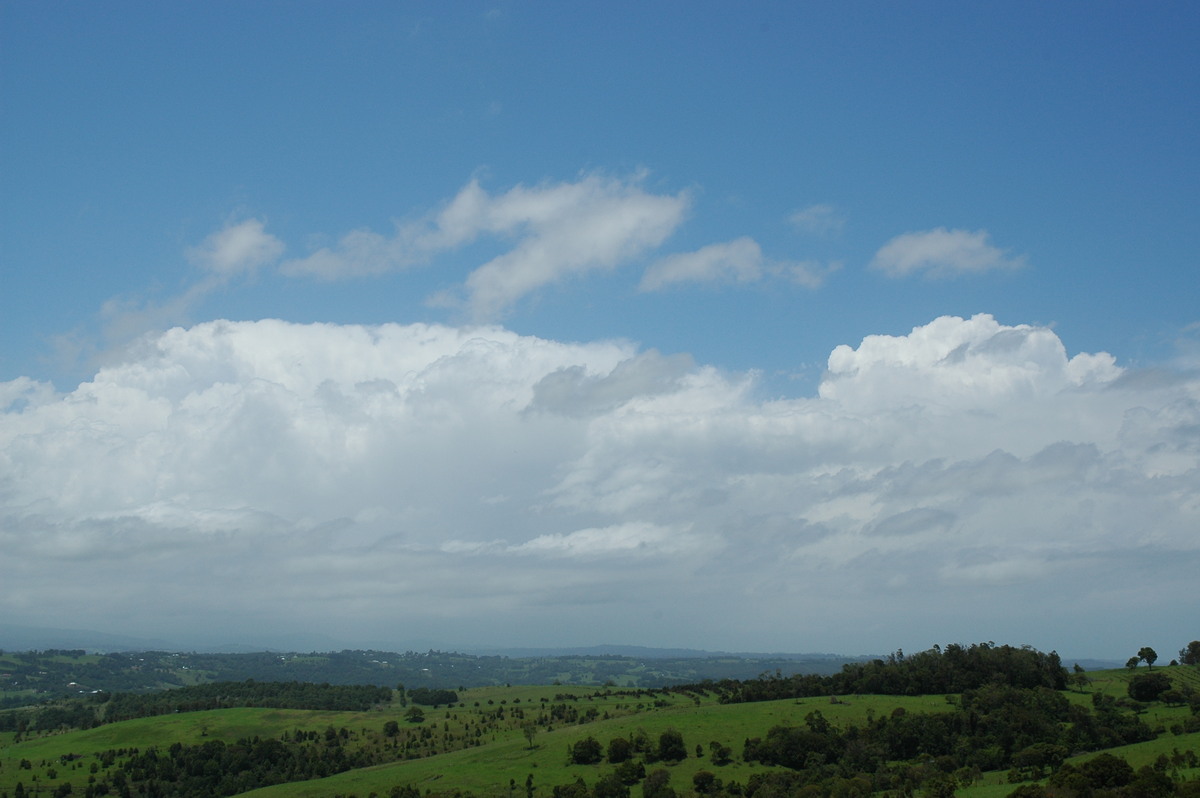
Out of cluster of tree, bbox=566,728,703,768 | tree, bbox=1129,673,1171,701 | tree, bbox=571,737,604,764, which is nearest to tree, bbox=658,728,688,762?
cluster of tree, bbox=566,728,703,768

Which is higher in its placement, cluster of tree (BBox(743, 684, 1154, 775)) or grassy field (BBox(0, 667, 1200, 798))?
cluster of tree (BBox(743, 684, 1154, 775))

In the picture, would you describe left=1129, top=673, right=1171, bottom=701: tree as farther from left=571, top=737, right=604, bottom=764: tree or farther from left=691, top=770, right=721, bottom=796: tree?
left=571, top=737, right=604, bottom=764: tree

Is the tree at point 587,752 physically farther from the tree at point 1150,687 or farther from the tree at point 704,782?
the tree at point 1150,687

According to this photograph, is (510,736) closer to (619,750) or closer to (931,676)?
(619,750)

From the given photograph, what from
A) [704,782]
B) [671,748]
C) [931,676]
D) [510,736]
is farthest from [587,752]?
[931,676]

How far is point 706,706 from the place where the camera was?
6078 inches

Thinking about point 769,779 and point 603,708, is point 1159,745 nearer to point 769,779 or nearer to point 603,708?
point 769,779

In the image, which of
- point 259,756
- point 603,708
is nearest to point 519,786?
point 603,708

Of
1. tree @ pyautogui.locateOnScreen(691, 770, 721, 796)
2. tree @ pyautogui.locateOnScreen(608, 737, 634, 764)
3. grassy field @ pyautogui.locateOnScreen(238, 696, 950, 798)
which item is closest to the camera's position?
tree @ pyautogui.locateOnScreen(691, 770, 721, 796)

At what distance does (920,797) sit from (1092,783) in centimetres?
1835

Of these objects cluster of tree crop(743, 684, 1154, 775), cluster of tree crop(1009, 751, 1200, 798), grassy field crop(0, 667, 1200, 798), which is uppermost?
cluster of tree crop(1009, 751, 1200, 798)

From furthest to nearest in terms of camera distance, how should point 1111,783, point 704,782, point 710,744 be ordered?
point 710,744 < point 704,782 < point 1111,783

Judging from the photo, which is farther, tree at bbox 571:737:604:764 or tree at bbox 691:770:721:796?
tree at bbox 571:737:604:764

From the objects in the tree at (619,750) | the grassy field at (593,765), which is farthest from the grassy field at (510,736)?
the tree at (619,750)
